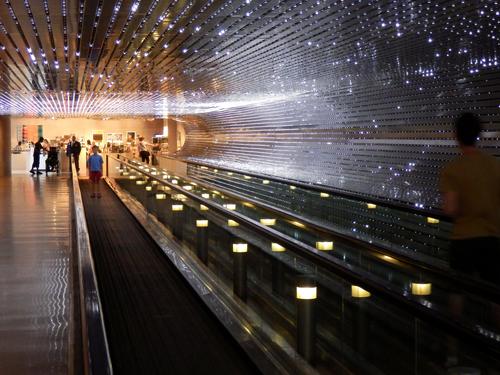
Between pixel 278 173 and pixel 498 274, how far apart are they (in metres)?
16.2

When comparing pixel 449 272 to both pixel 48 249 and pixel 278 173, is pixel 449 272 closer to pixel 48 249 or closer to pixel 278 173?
pixel 48 249

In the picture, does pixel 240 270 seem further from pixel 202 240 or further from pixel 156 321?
pixel 202 240

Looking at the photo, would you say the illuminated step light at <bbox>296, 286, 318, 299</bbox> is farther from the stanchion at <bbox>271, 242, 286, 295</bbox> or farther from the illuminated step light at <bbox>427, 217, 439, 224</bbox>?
the illuminated step light at <bbox>427, 217, 439, 224</bbox>

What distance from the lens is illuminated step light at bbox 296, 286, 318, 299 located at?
180 inches

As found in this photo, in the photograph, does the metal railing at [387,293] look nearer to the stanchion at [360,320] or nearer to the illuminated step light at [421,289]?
the stanchion at [360,320]

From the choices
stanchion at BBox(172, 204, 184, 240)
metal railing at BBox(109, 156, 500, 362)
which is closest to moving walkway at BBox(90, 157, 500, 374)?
metal railing at BBox(109, 156, 500, 362)

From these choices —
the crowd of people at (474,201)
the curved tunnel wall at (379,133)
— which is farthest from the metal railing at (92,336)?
the curved tunnel wall at (379,133)

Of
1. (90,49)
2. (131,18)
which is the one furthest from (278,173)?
(131,18)

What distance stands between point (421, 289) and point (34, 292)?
414 centimetres

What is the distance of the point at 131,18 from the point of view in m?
9.65

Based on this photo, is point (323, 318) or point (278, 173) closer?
point (323, 318)

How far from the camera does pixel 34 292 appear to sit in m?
6.87

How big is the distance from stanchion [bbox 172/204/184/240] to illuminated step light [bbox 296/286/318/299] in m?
5.14

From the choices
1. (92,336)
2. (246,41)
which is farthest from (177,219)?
(92,336)
